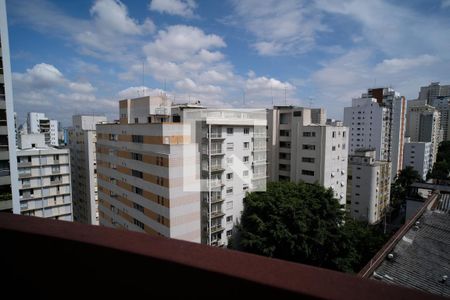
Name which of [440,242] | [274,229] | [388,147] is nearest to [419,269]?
[440,242]

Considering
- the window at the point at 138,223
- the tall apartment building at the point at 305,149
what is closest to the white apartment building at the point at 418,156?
the tall apartment building at the point at 305,149

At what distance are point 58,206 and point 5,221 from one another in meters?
25.9

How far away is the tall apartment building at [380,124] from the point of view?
38.6 m

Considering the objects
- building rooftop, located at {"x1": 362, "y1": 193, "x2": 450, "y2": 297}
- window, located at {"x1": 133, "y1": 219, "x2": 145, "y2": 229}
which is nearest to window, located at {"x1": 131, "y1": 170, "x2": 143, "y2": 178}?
window, located at {"x1": 133, "y1": 219, "x2": 145, "y2": 229}

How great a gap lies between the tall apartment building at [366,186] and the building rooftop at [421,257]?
1493cm

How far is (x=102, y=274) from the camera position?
1.05 meters

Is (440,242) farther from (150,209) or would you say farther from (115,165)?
(115,165)

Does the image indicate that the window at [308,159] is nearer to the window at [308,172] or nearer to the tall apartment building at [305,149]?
the tall apartment building at [305,149]

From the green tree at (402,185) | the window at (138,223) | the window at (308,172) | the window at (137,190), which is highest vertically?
the window at (137,190)

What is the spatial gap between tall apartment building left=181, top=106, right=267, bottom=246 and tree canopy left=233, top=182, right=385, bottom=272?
140 cm

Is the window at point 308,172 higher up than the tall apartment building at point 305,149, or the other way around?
the tall apartment building at point 305,149

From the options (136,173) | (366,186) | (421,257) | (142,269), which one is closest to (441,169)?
(366,186)

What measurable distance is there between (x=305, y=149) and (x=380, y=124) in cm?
2274

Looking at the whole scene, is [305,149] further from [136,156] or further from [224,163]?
[136,156]
